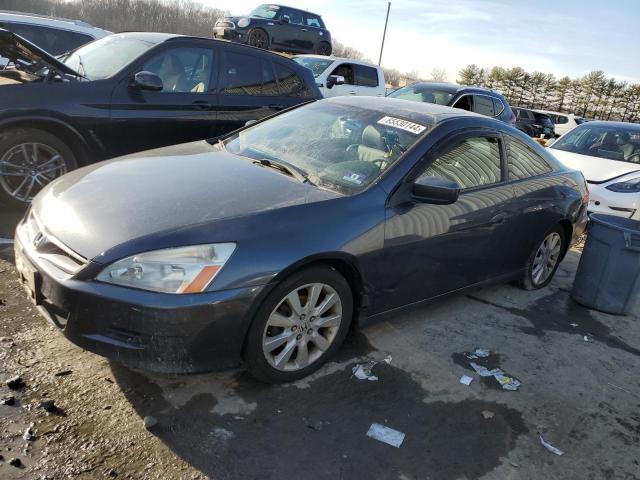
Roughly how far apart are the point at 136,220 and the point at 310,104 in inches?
87.2

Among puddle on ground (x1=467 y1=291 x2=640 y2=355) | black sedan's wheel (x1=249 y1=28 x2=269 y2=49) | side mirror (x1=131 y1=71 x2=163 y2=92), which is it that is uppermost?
black sedan's wheel (x1=249 y1=28 x2=269 y2=49)

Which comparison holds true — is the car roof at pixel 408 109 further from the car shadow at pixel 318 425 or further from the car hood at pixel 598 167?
the car hood at pixel 598 167

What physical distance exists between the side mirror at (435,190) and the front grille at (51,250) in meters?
1.94

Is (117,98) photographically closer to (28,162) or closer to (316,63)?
(28,162)

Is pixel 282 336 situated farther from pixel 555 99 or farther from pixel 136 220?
pixel 555 99

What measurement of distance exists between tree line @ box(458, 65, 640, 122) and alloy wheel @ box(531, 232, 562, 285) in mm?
50554

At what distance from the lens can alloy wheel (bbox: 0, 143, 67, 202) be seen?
15.2ft

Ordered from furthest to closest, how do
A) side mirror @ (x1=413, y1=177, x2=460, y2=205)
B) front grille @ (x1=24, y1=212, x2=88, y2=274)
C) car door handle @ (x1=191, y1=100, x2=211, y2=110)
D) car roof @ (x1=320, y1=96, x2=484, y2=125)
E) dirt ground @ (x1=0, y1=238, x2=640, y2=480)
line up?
car door handle @ (x1=191, y1=100, x2=211, y2=110)
car roof @ (x1=320, y1=96, x2=484, y2=125)
side mirror @ (x1=413, y1=177, x2=460, y2=205)
front grille @ (x1=24, y1=212, x2=88, y2=274)
dirt ground @ (x1=0, y1=238, x2=640, y2=480)

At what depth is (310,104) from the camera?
175 inches

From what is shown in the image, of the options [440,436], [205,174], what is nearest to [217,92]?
[205,174]

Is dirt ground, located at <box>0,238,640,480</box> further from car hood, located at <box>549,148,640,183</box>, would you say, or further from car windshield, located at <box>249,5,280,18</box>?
car windshield, located at <box>249,5,280,18</box>

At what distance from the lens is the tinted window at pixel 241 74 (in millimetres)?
5824

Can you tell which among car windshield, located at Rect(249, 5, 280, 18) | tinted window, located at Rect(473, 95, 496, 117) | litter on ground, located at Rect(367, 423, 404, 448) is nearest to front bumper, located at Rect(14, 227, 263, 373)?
litter on ground, located at Rect(367, 423, 404, 448)

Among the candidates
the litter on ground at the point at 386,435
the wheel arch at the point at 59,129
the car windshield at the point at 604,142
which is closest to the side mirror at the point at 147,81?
the wheel arch at the point at 59,129
